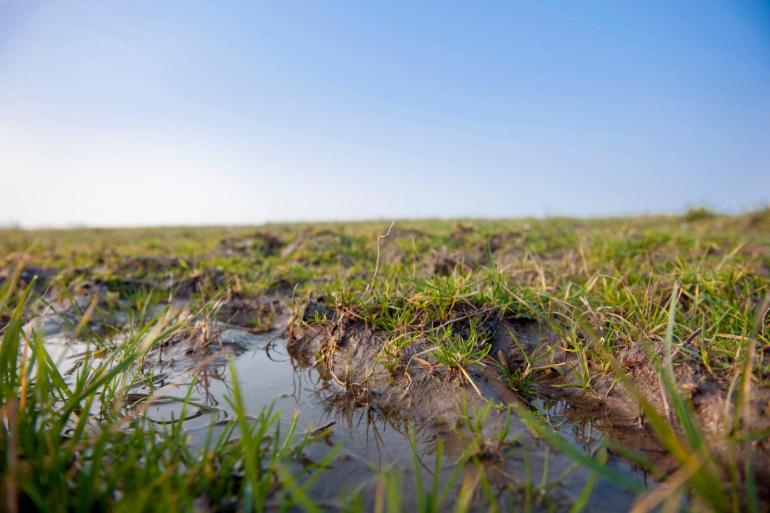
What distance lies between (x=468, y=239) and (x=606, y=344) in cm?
446

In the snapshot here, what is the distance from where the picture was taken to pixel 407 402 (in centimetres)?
218

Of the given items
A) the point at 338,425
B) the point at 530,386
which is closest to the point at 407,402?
the point at 338,425

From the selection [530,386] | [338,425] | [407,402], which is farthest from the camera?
[530,386]

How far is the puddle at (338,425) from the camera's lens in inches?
58.5

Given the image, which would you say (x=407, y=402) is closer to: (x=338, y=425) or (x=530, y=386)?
(x=338, y=425)

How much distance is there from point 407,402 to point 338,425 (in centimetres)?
39

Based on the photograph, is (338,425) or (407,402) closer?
(338,425)

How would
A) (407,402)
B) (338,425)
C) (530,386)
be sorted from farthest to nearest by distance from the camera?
1. (530,386)
2. (407,402)
3. (338,425)

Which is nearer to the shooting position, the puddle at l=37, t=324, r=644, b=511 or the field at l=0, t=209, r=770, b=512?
the field at l=0, t=209, r=770, b=512

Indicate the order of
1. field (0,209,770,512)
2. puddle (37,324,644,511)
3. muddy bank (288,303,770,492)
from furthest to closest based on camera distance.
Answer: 1. muddy bank (288,303,770,492)
2. puddle (37,324,644,511)
3. field (0,209,770,512)

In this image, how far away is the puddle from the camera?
1485 mm

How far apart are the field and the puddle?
0.03ft

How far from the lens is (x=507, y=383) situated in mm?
2283

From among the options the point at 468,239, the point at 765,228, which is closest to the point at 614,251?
the point at 468,239
